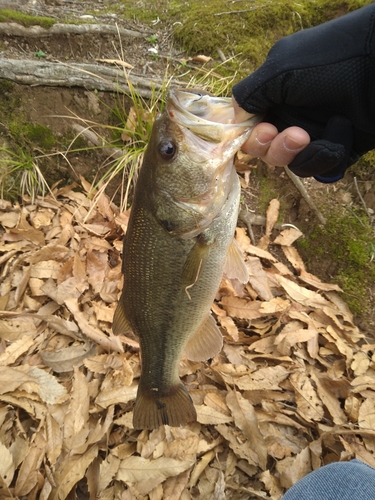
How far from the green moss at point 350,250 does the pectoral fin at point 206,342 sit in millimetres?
1693

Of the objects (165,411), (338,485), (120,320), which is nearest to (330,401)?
(338,485)

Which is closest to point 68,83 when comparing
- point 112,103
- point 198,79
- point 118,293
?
point 112,103

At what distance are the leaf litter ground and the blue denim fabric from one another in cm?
33

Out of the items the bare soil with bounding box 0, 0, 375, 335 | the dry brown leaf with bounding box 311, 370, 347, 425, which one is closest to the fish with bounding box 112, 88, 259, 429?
the dry brown leaf with bounding box 311, 370, 347, 425

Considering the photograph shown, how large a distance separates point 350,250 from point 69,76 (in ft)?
10.8

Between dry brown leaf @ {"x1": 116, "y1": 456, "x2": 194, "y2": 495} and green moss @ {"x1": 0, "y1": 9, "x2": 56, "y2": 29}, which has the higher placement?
green moss @ {"x1": 0, "y1": 9, "x2": 56, "y2": 29}

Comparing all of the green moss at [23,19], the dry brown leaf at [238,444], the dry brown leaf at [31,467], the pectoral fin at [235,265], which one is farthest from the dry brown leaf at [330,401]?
the green moss at [23,19]

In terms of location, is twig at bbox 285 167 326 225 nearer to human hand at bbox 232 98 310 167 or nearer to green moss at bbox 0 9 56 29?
human hand at bbox 232 98 310 167

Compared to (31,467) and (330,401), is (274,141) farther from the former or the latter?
(31,467)

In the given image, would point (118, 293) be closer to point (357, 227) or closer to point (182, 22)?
point (357, 227)

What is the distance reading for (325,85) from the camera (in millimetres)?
1587

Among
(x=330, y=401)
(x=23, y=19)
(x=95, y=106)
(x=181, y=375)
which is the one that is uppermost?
(x=23, y=19)

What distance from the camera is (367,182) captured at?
3.55 metres

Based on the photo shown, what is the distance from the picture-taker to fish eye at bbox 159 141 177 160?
5.46ft
